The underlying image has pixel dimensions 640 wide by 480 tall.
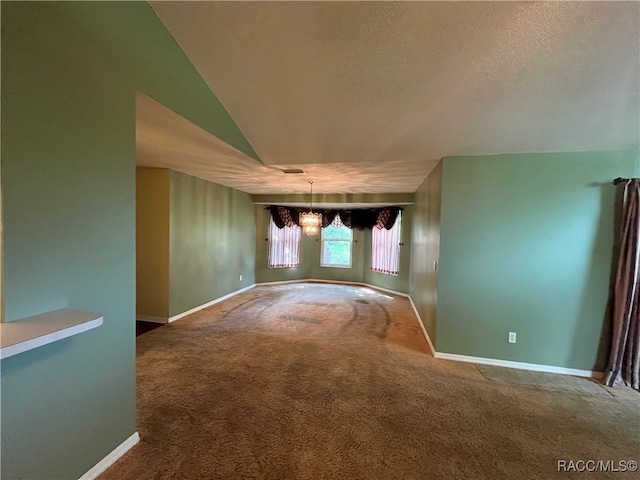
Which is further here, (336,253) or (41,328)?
(336,253)

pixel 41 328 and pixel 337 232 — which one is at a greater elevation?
pixel 337 232

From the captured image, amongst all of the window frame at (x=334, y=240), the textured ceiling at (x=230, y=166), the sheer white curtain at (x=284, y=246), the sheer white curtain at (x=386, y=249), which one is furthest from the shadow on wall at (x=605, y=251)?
the sheer white curtain at (x=284, y=246)

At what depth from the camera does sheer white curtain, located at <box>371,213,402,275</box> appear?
6.89 metres

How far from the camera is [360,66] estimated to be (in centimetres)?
214

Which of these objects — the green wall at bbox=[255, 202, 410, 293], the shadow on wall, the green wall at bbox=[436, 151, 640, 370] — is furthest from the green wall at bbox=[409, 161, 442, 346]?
the green wall at bbox=[255, 202, 410, 293]

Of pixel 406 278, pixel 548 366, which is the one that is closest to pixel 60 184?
pixel 548 366

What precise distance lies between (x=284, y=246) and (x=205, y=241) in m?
2.96

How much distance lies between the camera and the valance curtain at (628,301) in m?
2.67

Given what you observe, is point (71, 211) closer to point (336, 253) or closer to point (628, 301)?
point (628, 301)

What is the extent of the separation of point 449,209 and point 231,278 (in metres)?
4.64

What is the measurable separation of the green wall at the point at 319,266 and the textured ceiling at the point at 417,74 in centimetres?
400

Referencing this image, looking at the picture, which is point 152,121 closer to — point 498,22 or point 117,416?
point 117,416

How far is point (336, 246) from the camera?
8.18 metres

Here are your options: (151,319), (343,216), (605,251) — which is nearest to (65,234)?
(151,319)
